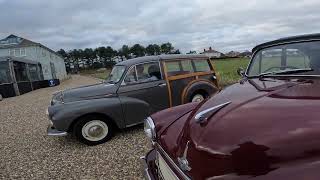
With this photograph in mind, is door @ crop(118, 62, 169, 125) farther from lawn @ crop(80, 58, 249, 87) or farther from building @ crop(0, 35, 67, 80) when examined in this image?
building @ crop(0, 35, 67, 80)

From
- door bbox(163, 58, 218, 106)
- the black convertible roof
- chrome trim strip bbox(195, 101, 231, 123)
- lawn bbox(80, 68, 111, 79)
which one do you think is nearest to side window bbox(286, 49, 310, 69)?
the black convertible roof

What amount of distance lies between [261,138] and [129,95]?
18.1 feet

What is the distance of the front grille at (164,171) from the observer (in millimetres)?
2671

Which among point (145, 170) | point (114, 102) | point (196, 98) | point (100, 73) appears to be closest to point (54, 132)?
point (114, 102)

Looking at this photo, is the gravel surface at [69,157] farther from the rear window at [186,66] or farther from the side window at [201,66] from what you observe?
the side window at [201,66]

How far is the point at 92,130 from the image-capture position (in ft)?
22.9

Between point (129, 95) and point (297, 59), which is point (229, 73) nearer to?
point (129, 95)

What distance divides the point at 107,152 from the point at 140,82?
1.84 meters

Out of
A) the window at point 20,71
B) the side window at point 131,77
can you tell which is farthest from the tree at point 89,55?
the side window at point 131,77

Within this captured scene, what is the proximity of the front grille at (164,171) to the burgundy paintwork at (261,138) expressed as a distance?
0.13 metres

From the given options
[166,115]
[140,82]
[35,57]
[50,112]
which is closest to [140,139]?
[140,82]

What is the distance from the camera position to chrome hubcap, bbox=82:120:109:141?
6953 millimetres

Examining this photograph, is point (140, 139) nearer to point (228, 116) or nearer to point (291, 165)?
point (228, 116)

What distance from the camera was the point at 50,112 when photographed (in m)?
6.93
